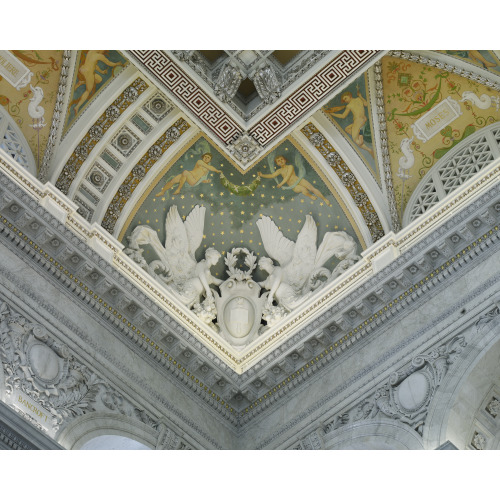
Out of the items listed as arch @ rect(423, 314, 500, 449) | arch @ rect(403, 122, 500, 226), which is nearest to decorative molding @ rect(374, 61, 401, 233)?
arch @ rect(403, 122, 500, 226)

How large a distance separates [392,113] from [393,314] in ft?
11.7

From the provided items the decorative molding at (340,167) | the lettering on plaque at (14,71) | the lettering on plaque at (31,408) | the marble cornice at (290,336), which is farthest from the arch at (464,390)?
the lettering on plaque at (14,71)

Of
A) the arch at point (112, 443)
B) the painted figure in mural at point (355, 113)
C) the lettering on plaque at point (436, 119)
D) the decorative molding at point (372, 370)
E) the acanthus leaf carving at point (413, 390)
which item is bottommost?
the arch at point (112, 443)

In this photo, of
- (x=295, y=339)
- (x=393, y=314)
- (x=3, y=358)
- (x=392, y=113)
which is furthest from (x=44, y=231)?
(x=392, y=113)

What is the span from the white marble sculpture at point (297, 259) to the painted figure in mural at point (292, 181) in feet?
1.26

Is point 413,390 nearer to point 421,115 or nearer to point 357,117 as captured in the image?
point 421,115

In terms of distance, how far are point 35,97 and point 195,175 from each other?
2.69 metres

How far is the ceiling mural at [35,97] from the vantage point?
1584 cm

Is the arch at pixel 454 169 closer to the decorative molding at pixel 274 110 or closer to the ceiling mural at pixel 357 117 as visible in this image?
the ceiling mural at pixel 357 117

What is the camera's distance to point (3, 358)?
42.1ft

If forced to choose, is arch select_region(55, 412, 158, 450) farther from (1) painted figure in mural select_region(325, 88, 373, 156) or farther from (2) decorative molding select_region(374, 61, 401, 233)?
(1) painted figure in mural select_region(325, 88, 373, 156)

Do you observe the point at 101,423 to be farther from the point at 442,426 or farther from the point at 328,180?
the point at 328,180

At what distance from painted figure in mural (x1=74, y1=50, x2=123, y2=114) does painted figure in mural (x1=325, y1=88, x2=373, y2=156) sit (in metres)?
3.40

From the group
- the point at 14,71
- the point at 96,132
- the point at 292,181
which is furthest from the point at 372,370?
the point at 14,71
